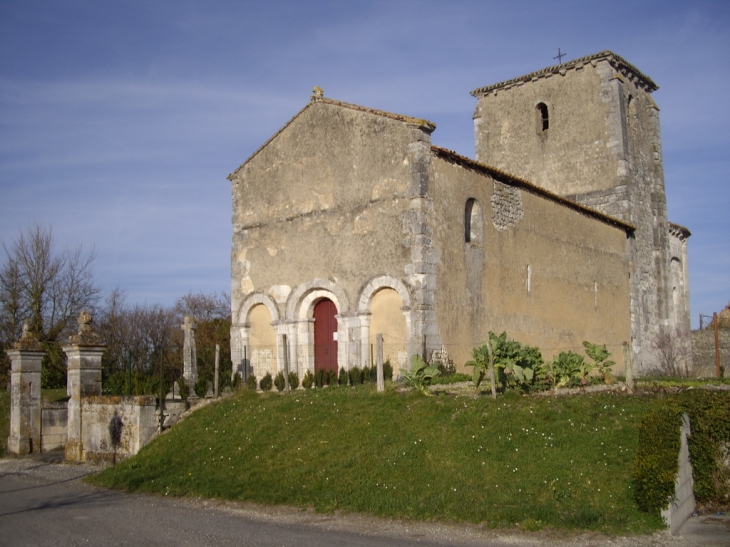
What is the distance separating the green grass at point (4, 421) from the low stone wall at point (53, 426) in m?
1.01

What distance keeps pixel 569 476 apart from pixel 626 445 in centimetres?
117

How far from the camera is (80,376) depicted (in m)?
16.5

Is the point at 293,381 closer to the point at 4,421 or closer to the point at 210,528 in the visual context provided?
the point at 4,421

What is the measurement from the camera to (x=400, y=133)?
782 inches

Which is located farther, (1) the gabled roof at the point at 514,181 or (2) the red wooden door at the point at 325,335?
(2) the red wooden door at the point at 325,335

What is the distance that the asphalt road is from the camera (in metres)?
8.75

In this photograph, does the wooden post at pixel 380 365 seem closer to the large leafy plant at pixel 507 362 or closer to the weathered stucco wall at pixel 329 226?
the large leafy plant at pixel 507 362

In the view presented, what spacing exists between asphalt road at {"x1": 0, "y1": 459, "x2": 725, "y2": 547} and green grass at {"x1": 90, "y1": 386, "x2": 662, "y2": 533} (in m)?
0.28

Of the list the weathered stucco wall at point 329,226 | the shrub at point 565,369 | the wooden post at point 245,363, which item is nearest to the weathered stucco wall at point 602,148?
the weathered stucco wall at point 329,226

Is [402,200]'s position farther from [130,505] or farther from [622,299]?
[622,299]

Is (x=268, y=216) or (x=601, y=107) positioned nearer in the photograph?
(x=268, y=216)

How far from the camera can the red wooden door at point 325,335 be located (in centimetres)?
2153

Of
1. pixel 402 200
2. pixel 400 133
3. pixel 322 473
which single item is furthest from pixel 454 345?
pixel 322 473

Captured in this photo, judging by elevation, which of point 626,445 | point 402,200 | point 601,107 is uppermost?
point 601,107
